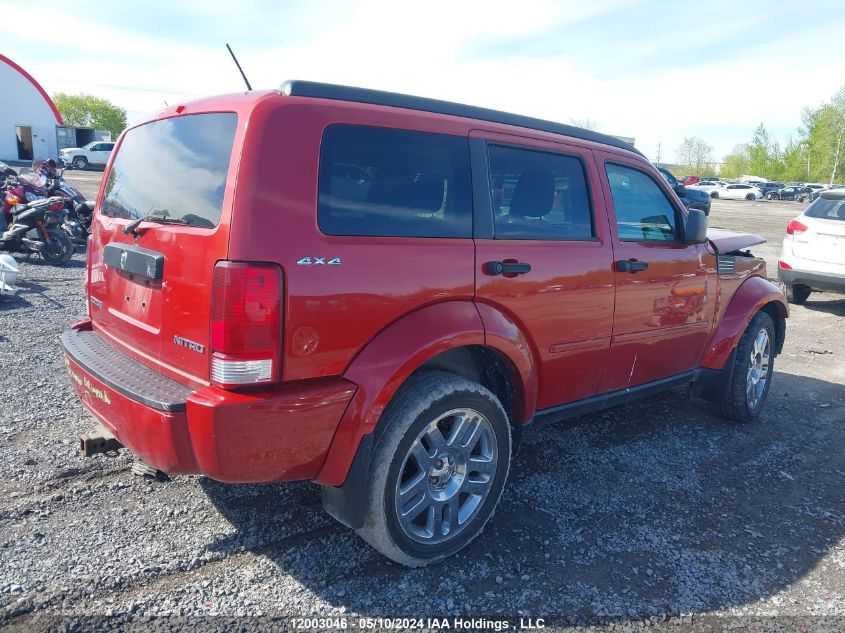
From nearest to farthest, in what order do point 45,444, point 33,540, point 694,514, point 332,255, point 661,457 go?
point 332,255
point 33,540
point 694,514
point 45,444
point 661,457

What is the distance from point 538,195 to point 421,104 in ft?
2.78

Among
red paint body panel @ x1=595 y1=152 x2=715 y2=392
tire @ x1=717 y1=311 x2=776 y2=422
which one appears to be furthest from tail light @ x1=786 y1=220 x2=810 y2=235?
red paint body panel @ x1=595 y1=152 x2=715 y2=392

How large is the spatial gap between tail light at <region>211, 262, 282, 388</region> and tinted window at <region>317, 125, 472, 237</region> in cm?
33

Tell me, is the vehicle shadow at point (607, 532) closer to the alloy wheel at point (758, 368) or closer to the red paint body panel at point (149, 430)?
the alloy wheel at point (758, 368)

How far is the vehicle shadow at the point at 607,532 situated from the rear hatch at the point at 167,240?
3.47 feet

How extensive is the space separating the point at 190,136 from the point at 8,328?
15.2ft

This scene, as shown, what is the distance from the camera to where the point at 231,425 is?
2.21 m

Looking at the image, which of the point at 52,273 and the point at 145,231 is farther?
the point at 52,273

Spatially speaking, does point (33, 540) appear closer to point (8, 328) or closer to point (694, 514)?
point (694, 514)

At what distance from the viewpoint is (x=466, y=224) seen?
9.41 ft

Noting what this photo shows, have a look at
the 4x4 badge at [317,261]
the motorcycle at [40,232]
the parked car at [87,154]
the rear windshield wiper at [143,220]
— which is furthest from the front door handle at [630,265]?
the parked car at [87,154]

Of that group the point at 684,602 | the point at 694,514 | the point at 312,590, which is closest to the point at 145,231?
the point at 312,590

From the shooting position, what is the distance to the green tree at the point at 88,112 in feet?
248

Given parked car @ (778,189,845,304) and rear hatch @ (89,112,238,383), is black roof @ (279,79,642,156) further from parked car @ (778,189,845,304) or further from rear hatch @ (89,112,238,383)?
parked car @ (778,189,845,304)
